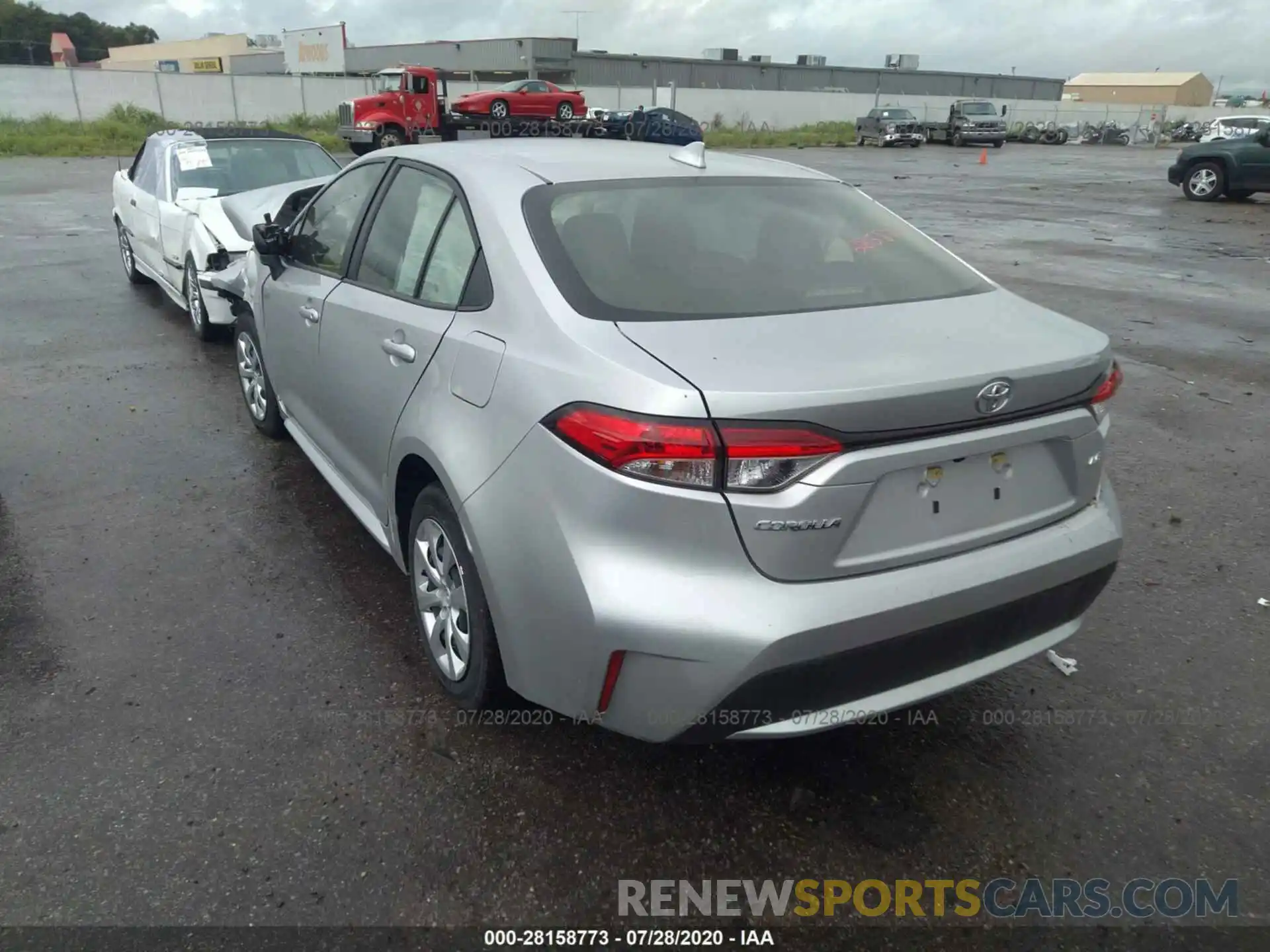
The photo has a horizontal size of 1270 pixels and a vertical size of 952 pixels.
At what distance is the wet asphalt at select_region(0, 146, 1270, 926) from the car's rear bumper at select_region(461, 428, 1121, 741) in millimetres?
429

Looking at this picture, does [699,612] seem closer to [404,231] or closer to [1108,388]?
[1108,388]

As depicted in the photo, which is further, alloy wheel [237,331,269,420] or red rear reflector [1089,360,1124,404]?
alloy wheel [237,331,269,420]

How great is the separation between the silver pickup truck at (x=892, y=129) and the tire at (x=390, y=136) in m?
23.3

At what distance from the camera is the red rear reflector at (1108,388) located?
259 centimetres

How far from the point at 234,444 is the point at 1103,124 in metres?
63.9

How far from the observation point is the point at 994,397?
2.30 m

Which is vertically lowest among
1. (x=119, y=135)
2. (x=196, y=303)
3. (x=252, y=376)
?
(x=119, y=135)

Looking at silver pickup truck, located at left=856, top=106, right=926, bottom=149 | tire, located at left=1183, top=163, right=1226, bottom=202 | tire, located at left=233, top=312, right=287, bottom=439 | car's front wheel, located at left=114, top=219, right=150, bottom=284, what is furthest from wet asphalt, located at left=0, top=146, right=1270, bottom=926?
silver pickup truck, located at left=856, top=106, right=926, bottom=149

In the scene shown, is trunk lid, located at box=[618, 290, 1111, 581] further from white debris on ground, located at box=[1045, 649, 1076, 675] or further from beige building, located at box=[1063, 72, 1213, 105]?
beige building, located at box=[1063, 72, 1213, 105]

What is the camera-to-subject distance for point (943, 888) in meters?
2.39

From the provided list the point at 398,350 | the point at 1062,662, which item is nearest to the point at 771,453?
the point at 398,350

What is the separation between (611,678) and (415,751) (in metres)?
0.89

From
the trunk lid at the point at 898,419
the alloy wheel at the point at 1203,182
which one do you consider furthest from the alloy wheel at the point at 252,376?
the alloy wheel at the point at 1203,182

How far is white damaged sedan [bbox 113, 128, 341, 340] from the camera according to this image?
693 centimetres
